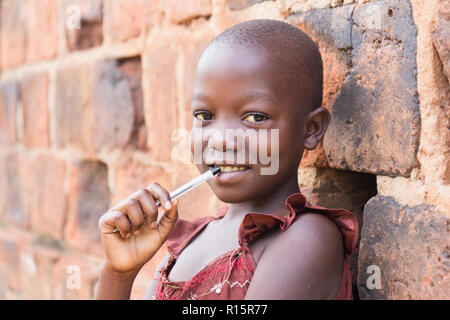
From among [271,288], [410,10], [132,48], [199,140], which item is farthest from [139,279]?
[410,10]

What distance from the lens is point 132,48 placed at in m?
1.80

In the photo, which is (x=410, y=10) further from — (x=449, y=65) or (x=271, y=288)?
(x=271, y=288)

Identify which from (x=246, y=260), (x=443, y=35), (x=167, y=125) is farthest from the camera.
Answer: (x=167, y=125)

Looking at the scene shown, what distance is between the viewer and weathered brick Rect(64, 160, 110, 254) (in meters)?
2.02

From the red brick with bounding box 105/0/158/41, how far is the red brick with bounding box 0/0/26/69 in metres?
0.77

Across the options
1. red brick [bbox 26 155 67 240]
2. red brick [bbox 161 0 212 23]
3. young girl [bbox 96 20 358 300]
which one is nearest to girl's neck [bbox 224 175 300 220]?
young girl [bbox 96 20 358 300]

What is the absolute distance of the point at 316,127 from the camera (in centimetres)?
110

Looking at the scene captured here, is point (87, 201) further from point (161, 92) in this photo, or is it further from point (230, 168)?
point (230, 168)

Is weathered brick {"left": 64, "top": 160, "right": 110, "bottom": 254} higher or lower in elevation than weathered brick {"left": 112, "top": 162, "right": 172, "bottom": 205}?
lower

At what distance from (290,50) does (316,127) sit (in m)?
0.16

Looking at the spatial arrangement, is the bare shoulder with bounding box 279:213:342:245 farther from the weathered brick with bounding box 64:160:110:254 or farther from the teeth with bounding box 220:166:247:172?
the weathered brick with bounding box 64:160:110:254

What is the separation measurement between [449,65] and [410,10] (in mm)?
139

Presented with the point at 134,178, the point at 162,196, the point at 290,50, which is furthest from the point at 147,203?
the point at 134,178

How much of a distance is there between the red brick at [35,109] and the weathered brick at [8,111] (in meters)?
0.07
